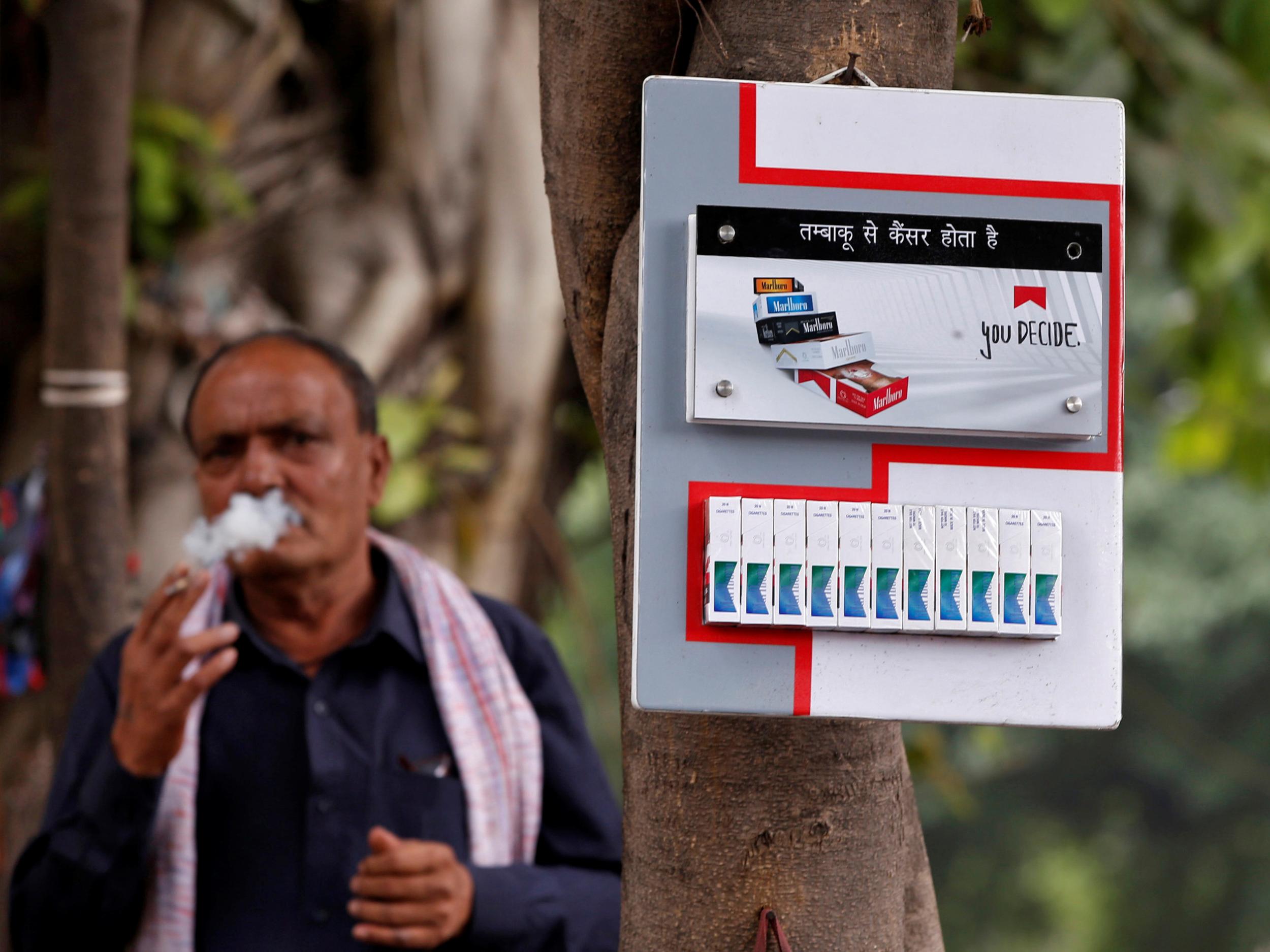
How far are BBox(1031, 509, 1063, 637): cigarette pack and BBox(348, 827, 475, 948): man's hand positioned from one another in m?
0.85

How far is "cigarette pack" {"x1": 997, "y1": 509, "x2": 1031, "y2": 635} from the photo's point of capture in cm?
98

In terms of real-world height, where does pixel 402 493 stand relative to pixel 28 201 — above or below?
below

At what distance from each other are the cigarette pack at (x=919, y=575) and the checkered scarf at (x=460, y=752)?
904 mm

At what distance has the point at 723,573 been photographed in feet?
3.14

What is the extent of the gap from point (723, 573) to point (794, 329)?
0.57 ft

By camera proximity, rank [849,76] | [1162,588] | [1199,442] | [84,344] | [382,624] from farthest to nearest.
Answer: [1162,588] → [1199,442] → [84,344] → [382,624] → [849,76]

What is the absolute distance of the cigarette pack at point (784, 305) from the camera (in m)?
0.98

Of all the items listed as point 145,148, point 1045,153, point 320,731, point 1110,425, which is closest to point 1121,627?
point 1110,425

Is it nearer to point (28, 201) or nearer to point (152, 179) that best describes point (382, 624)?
point (152, 179)

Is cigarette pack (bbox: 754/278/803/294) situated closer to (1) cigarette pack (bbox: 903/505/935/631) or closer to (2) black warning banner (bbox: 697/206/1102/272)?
(2) black warning banner (bbox: 697/206/1102/272)

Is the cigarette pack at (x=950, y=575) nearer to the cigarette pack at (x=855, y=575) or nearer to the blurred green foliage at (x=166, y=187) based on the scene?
the cigarette pack at (x=855, y=575)

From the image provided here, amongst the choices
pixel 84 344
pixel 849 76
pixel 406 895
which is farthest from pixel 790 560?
pixel 84 344

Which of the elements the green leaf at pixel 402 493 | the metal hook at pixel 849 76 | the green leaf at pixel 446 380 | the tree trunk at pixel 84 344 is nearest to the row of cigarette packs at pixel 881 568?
the metal hook at pixel 849 76

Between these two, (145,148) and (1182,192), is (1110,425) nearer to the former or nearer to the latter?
(1182,192)
